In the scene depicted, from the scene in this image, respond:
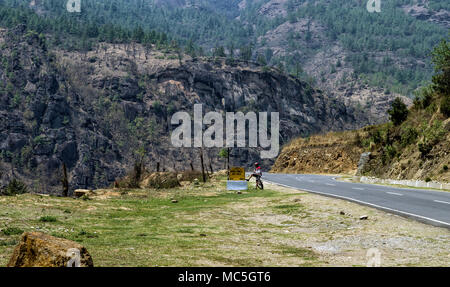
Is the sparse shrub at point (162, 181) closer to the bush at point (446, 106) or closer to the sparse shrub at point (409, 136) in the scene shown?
the sparse shrub at point (409, 136)

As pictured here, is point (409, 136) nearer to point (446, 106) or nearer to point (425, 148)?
point (446, 106)

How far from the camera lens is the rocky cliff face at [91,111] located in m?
149

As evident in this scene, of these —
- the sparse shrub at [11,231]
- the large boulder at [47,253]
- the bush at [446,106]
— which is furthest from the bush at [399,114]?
the large boulder at [47,253]

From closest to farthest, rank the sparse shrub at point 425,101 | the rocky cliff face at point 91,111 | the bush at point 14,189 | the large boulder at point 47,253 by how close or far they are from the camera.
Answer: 1. the large boulder at point 47,253
2. the bush at point 14,189
3. the sparse shrub at point 425,101
4. the rocky cliff face at point 91,111

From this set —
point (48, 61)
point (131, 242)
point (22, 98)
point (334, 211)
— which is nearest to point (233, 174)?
point (334, 211)

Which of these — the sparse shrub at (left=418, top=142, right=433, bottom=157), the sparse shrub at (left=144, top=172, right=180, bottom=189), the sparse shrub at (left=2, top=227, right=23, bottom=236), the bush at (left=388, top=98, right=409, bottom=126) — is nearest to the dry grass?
the sparse shrub at (left=2, top=227, right=23, bottom=236)

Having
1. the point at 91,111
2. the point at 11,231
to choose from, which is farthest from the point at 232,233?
the point at 91,111

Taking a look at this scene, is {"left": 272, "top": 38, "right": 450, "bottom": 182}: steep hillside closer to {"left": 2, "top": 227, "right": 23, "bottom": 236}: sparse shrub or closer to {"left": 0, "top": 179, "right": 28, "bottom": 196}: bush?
{"left": 2, "top": 227, "right": 23, "bottom": 236}: sparse shrub

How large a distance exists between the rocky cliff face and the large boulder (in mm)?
131033

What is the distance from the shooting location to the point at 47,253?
675cm

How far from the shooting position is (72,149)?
153 m

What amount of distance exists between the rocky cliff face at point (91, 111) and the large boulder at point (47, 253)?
13103 centimetres

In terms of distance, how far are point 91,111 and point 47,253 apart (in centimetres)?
16933

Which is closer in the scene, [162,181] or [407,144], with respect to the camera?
[162,181]
